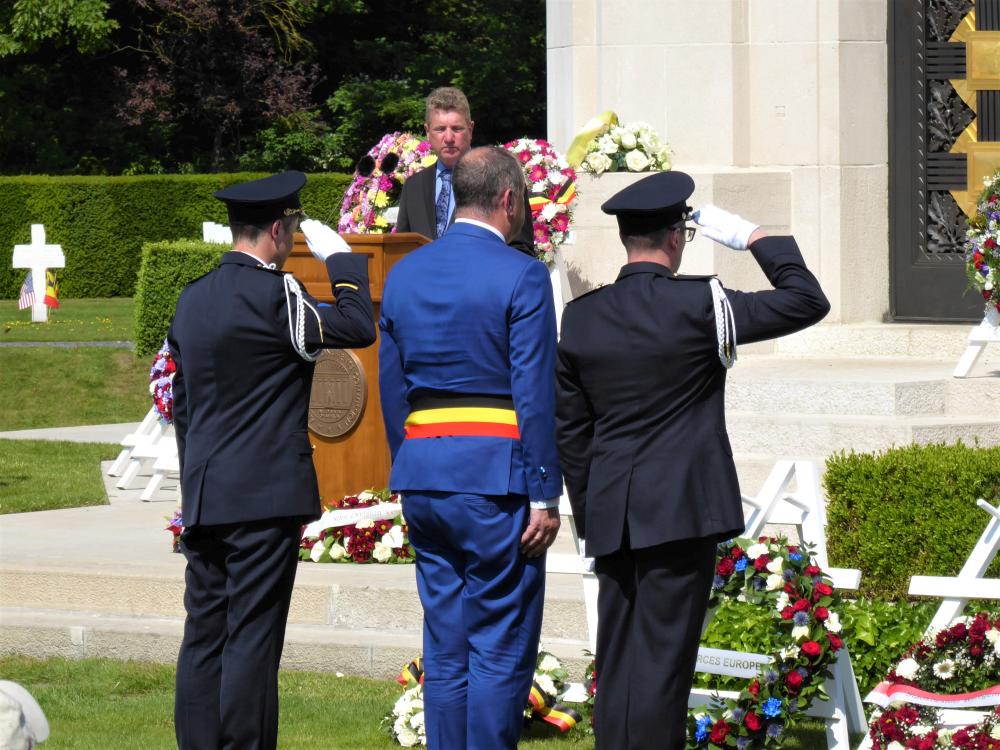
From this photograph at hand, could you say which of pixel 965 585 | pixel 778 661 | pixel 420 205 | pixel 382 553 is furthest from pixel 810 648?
pixel 420 205

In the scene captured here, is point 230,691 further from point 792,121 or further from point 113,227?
point 113,227

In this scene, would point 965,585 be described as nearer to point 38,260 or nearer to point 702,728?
point 702,728

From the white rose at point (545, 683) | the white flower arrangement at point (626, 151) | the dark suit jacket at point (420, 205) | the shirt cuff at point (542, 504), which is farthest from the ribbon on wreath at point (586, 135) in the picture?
the shirt cuff at point (542, 504)

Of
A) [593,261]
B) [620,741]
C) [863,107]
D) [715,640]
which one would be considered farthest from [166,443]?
[620,741]

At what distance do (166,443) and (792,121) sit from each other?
452 cm

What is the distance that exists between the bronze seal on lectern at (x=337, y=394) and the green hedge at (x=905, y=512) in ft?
8.11

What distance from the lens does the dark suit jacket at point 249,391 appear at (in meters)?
5.13

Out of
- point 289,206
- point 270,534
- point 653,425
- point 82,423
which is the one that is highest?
point 289,206

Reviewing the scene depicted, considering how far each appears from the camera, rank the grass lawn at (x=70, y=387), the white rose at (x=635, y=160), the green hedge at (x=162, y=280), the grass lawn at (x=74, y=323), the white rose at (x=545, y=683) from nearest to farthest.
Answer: the white rose at (x=545, y=683) < the white rose at (x=635, y=160) < the grass lawn at (x=70, y=387) < the green hedge at (x=162, y=280) < the grass lawn at (x=74, y=323)

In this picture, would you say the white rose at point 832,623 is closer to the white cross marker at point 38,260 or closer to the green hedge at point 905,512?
the green hedge at point 905,512

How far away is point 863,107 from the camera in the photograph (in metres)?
11.0

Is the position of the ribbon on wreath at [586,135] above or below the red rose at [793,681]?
above

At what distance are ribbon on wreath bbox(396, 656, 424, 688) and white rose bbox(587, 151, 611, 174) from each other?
5005mm

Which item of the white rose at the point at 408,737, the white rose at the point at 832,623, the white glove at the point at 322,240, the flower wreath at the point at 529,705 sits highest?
the white glove at the point at 322,240
